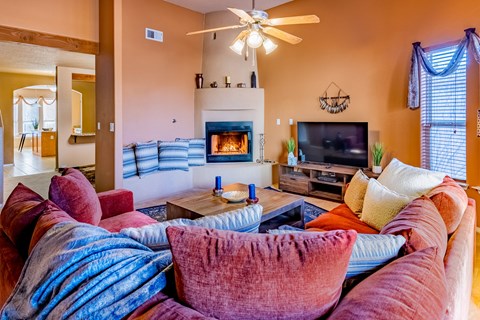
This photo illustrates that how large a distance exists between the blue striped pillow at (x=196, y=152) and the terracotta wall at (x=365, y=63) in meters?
1.45

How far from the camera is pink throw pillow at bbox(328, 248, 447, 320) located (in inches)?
31.3

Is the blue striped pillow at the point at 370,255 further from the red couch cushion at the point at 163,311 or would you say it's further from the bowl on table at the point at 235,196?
the bowl on table at the point at 235,196

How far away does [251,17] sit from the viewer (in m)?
3.06

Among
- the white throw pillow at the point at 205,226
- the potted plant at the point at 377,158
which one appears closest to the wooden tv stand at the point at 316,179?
the potted plant at the point at 377,158

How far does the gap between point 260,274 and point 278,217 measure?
2.66m

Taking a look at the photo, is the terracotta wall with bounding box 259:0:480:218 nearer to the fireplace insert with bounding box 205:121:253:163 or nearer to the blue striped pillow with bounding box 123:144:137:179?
the fireplace insert with bounding box 205:121:253:163

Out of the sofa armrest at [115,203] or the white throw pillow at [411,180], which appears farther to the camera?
the sofa armrest at [115,203]

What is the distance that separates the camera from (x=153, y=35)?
5129 mm

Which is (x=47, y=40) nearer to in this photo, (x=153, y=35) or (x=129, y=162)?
(x=153, y=35)

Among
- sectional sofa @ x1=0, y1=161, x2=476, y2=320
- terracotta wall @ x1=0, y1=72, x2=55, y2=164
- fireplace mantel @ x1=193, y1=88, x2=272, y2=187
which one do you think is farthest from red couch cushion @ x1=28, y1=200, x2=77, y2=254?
terracotta wall @ x1=0, y1=72, x2=55, y2=164

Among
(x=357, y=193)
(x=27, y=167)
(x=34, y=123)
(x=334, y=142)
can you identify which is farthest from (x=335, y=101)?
(x=34, y=123)

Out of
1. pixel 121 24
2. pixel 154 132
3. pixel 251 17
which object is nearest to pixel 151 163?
pixel 154 132

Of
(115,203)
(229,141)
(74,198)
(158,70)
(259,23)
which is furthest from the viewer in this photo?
(229,141)

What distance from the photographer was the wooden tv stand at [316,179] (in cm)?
476
